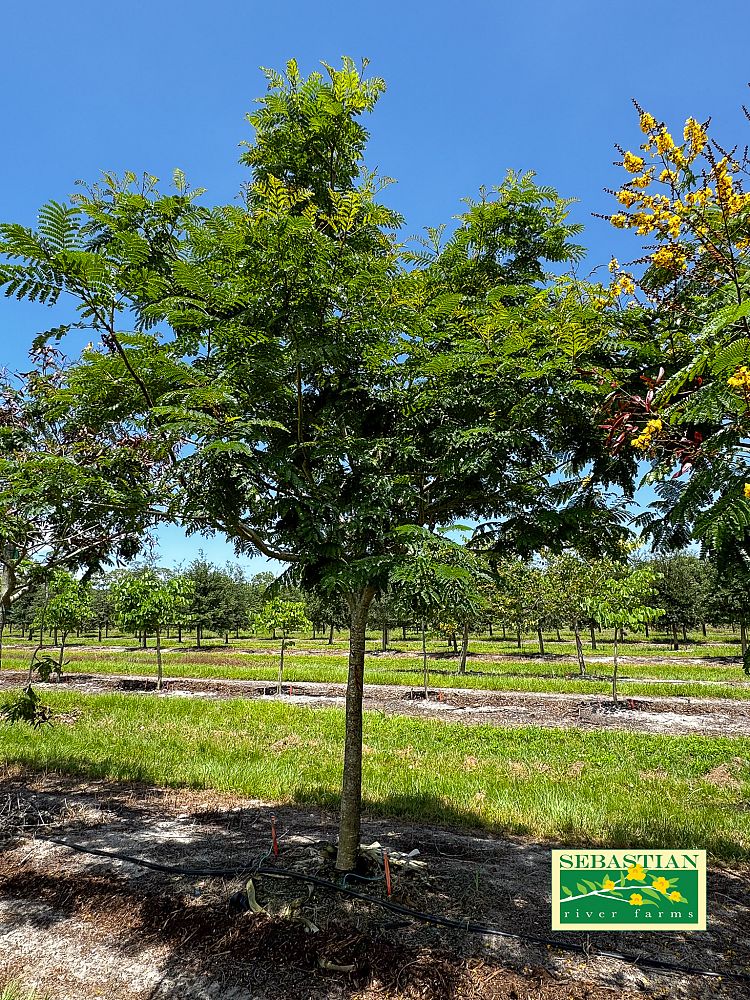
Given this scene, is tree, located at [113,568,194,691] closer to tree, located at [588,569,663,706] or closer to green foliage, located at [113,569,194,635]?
green foliage, located at [113,569,194,635]

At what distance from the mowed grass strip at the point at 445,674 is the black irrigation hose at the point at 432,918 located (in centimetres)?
1977

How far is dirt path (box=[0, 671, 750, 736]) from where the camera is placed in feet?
55.3

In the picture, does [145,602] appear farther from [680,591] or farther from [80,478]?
[680,591]

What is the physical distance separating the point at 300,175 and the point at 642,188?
366cm

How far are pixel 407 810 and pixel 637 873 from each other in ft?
14.4

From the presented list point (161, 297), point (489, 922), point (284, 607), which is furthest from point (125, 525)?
point (284, 607)

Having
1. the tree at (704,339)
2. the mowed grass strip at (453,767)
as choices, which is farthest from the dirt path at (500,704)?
the tree at (704,339)

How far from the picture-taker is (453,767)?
11.0 meters

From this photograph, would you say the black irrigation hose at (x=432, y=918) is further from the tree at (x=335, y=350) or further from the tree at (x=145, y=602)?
the tree at (x=145, y=602)

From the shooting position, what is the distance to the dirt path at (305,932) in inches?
166

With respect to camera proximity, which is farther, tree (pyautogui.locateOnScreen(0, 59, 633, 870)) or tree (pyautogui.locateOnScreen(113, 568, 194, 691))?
tree (pyautogui.locateOnScreen(113, 568, 194, 691))

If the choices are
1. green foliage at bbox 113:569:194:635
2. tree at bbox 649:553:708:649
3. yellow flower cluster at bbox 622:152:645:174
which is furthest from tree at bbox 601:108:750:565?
tree at bbox 649:553:708:649

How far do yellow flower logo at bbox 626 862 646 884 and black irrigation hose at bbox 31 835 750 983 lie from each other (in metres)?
0.46

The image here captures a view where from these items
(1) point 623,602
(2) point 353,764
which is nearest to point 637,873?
(2) point 353,764
